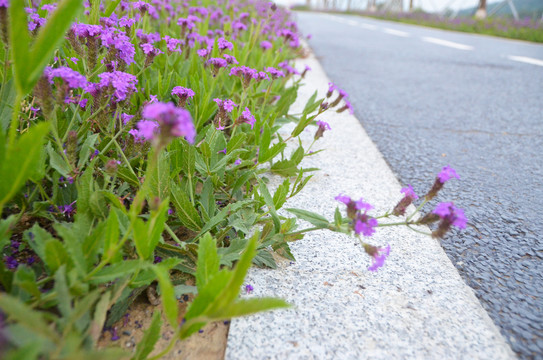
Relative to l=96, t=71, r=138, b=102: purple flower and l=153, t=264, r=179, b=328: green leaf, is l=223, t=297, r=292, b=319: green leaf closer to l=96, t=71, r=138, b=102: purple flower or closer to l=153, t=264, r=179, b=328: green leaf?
l=153, t=264, r=179, b=328: green leaf

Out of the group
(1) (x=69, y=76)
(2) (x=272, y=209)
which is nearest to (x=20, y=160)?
(1) (x=69, y=76)

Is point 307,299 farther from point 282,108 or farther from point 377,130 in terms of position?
point 377,130

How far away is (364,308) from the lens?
0.97 metres

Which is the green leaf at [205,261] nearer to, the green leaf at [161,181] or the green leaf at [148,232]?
the green leaf at [148,232]

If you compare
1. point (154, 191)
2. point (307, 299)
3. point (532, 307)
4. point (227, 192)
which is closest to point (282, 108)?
point (227, 192)

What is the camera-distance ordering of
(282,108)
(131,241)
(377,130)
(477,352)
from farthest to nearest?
1. (377,130)
2. (282,108)
3. (131,241)
4. (477,352)

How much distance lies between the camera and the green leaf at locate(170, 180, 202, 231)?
108 cm

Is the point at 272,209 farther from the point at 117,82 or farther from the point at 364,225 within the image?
the point at 117,82

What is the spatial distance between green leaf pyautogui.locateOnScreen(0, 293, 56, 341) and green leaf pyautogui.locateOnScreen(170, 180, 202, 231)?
476 mm

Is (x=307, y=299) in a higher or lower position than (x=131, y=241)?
lower

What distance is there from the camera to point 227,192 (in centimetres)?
139

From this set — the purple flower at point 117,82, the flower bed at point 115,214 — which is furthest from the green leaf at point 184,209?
the purple flower at point 117,82

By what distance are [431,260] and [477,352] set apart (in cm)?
33

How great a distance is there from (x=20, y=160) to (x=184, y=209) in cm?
45
